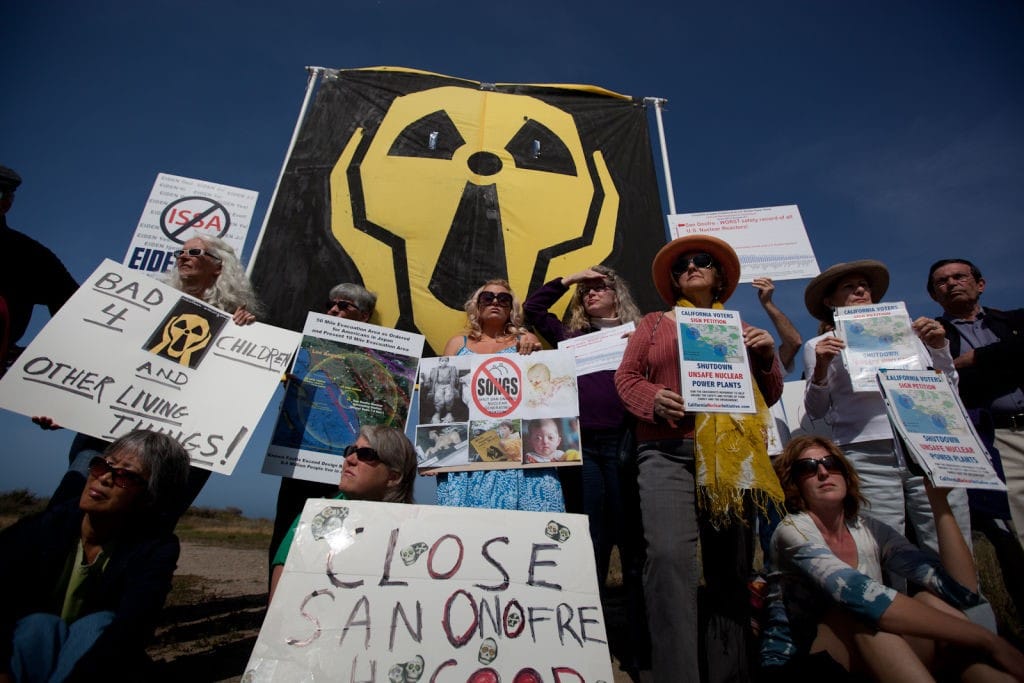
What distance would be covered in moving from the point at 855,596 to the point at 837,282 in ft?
7.21

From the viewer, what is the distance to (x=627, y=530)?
9.91 ft

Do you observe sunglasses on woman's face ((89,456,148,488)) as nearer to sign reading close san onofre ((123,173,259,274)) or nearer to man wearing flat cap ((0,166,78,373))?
man wearing flat cap ((0,166,78,373))

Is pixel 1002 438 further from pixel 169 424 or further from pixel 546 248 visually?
pixel 169 424

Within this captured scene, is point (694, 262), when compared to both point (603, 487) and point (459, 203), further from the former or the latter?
point (459, 203)

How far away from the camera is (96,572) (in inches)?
77.4

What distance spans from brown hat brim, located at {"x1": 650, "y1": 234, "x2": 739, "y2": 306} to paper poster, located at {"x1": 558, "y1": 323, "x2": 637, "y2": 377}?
0.34m

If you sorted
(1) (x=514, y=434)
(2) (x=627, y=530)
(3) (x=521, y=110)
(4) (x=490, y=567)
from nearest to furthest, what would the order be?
(4) (x=490, y=567), (1) (x=514, y=434), (2) (x=627, y=530), (3) (x=521, y=110)

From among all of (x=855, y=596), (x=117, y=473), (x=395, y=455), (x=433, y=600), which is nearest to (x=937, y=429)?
(x=855, y=596)

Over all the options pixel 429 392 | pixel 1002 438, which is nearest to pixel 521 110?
pixel 429 392

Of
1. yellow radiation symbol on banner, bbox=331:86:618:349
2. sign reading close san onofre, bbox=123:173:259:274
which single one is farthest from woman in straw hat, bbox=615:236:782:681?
sign reading close san onofre, bbox=123:173:259:274

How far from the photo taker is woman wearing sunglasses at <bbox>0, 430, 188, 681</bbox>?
5.77 ft

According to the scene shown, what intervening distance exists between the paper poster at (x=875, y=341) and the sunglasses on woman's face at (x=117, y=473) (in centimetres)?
331

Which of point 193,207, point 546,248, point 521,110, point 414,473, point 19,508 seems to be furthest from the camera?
point 19,508

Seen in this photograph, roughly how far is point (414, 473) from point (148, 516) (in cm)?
108
